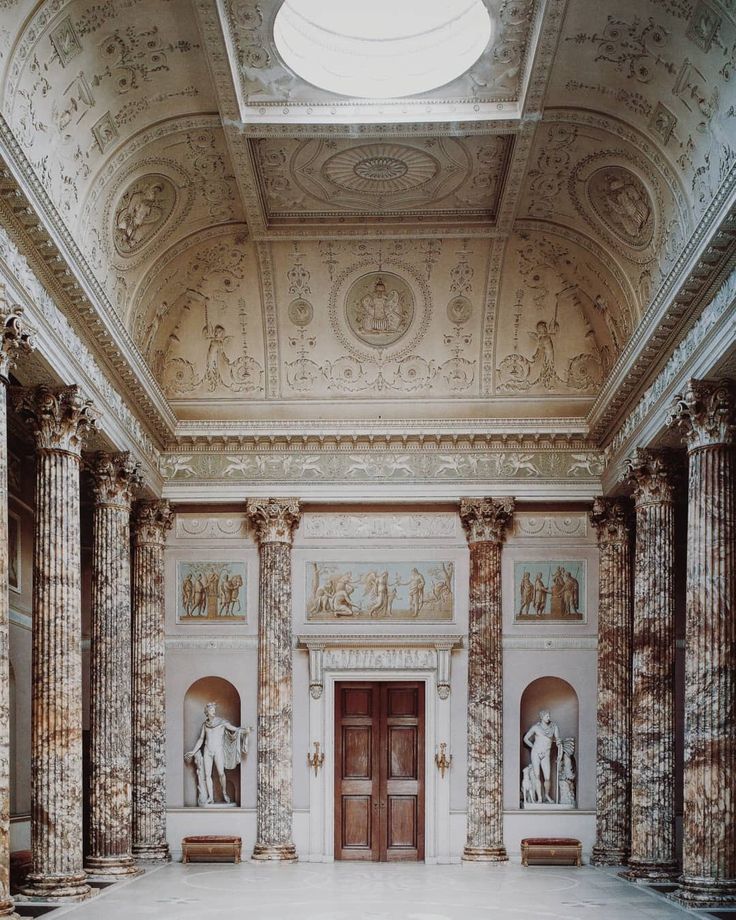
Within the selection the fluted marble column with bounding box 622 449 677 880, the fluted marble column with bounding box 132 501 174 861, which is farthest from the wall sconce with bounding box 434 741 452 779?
the fluted marble column with bounding box 132 501 174 861

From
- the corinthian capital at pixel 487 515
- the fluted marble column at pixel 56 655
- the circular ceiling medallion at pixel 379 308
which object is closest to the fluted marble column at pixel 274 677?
the corinthian capital at pixel 487 515

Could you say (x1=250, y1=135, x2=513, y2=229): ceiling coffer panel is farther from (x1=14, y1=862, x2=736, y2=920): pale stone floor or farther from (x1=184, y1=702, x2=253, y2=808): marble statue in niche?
(x1=14, y1=862, x2=736, y2=920): pale stone floor

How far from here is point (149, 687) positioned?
25.2 metres

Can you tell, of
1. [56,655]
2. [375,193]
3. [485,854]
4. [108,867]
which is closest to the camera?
[56,655]

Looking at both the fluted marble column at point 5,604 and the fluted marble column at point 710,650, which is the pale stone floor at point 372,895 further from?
the fluted marble column at point 5,604

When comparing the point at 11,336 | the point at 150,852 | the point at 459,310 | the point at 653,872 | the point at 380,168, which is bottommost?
the point at 150,852

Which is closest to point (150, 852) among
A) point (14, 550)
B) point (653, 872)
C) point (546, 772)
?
point (14, 550)

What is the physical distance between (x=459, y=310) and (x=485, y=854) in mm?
11483

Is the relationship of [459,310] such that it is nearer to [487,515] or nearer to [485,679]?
[487,515]

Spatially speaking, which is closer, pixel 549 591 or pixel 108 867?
pixel 108 867

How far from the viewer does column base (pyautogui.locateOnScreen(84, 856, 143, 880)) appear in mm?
21750

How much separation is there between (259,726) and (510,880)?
20.7 ft

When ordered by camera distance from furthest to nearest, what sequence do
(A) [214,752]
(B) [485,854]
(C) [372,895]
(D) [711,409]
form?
1. (A) [214,752]
2. (B) [485,854]
3. (C) [372,895]
4. (D) [711,409]

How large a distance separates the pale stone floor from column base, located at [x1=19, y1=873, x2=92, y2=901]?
279 millimetres
